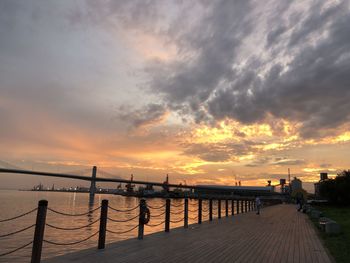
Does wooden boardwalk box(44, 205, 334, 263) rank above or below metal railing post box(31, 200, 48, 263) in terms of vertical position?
below

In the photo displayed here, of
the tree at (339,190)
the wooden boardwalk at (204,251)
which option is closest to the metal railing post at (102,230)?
the wooden boardwalk at (204,251)

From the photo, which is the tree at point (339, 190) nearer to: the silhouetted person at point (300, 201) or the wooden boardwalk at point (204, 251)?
the silhouetted person at point (300, 201)

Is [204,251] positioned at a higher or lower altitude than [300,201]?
lower

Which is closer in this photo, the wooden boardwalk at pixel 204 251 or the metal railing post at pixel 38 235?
the metal railing post at pixel 38 235

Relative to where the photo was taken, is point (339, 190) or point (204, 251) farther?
point (339, 190)

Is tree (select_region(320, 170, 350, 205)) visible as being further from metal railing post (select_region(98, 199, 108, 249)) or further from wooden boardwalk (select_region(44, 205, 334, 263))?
metal railing post (select_region(98, 199, 108, 249))

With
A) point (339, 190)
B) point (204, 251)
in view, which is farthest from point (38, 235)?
point (339, 190)

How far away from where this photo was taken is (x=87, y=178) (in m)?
134

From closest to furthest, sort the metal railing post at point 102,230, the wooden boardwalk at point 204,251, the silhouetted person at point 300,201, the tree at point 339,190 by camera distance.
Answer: the wooden boardwalk at point 204,251
the metal railing post at point 102,230
the silhouetted person at point 300,201
the tree at point 339,190

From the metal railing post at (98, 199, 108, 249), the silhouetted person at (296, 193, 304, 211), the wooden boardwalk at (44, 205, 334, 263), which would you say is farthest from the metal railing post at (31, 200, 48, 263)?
the silhouetted person at (296, 193, 304, 211)

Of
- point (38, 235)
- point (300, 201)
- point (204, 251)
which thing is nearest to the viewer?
point (38, 235)

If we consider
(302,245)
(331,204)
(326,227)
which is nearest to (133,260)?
(302,245)

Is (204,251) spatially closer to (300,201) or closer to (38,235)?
(38,235)

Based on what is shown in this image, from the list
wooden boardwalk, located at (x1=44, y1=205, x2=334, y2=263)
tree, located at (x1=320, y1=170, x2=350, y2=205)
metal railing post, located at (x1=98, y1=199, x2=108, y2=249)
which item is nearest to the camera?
wooden boardwalk, located at (x1=44, y1=205, x2=334, y2=263)
